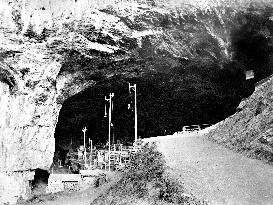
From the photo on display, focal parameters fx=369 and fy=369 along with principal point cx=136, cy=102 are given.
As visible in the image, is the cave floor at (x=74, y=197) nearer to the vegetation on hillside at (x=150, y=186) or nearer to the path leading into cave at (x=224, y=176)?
the vegetation on hillside at (x=150, y=186)

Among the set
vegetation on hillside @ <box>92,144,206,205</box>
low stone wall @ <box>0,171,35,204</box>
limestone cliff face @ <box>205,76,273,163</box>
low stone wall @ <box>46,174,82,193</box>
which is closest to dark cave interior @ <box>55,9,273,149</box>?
low stone wall @ <box>46,174,82,193</box>

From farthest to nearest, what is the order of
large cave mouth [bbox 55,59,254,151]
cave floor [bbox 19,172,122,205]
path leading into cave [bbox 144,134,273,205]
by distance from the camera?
large cave mouth [bbox 55,59,254,151]
cave floor [bbox 19,172,122,205]
path leading into cave [bbox 144,134,273,205]

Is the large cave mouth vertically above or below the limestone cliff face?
above

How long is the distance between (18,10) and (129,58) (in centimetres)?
757

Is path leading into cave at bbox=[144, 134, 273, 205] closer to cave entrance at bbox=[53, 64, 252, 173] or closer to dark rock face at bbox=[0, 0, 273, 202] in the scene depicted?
dark rock face at bbox=[0, 0, 273, 202]

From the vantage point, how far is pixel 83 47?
23266 millimetres

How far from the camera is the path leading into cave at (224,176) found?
28.6 feet

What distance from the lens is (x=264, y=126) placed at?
40.0ft

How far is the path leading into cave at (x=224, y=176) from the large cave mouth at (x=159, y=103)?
573 inches

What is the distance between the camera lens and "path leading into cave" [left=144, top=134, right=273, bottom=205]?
8727 millimetres

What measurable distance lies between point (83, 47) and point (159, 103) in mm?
9916

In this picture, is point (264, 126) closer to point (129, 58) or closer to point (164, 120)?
point (129, 58)

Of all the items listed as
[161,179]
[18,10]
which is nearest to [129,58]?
[18,10]

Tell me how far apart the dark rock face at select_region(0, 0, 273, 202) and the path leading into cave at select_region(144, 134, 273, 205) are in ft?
39.7
